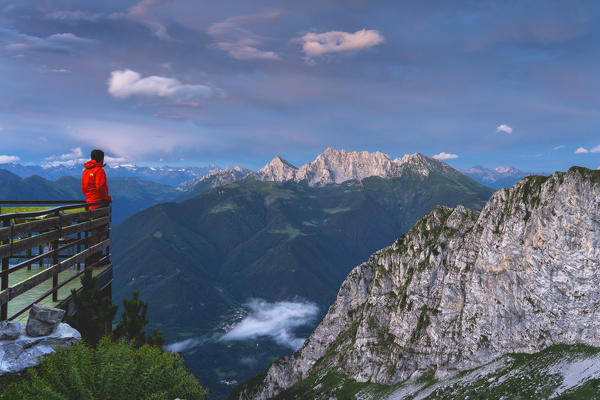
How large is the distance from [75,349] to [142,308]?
9.94 meters

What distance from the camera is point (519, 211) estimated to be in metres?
166

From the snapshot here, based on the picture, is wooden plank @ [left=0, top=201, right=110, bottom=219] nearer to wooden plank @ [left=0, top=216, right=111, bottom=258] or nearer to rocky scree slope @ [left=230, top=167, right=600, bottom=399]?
wooden plank @ [left=0, top=216, right=111, bottom=258]

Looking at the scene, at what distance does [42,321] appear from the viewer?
51.1 ft

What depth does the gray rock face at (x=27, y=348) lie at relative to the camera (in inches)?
556

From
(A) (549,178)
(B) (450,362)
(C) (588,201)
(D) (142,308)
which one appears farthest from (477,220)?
(D) (142,308)

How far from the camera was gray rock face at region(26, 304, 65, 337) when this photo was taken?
1537cm

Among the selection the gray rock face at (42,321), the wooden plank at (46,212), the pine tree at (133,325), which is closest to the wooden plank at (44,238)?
the wooden plank at (46,212)

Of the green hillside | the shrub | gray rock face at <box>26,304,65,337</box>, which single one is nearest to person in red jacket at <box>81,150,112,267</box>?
gray rock face at <box>26,304,65,337</box>

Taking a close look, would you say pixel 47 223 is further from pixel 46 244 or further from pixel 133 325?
pixel 133 325

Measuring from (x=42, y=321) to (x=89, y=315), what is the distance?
13.3 ft

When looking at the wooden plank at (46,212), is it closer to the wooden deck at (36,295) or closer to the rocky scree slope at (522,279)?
the wooden deck at (36,295)

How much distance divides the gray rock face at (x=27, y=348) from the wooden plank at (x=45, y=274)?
1.88 m

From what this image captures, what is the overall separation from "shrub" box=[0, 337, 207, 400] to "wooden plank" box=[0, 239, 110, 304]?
3357 millimetres

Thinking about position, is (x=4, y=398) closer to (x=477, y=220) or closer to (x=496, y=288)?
(x=496, y=288)
